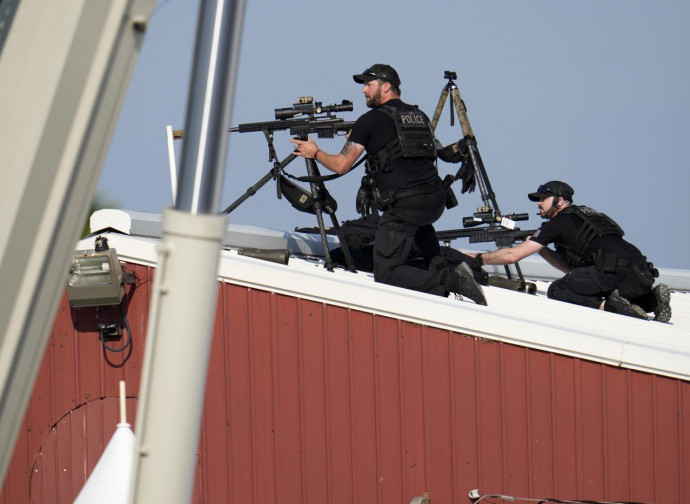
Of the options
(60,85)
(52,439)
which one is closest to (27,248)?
(60,85)

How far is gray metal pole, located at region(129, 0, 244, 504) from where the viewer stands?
190 cm

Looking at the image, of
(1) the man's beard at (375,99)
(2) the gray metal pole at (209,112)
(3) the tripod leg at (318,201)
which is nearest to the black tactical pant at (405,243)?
(3) the tripod leg at (318,201)

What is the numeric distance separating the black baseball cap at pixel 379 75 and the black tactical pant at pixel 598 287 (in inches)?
104

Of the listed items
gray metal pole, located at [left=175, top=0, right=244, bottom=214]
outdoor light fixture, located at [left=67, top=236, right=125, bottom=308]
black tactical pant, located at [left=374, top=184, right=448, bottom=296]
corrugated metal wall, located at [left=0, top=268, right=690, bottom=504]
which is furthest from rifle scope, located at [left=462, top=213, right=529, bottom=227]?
gray metal pole, located at [left=175, top=0, right=244, bottom=214]

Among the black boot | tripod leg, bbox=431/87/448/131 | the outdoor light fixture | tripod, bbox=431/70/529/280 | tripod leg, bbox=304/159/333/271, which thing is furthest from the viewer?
tripod leg, bbox=431/87/448/131

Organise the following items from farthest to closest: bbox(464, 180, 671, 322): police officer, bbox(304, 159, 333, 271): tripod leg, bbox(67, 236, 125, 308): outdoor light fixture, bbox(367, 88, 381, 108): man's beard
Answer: bbox(464, 180, 671, 322): police officer
bbox(304, 159, 333, 271): tripod leg
bbox(367, 88, 381, 108): man's beard
bbox(67, 236, 125, 308): outdoor light fixture

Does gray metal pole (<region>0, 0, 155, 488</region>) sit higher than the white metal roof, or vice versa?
the white metal roof

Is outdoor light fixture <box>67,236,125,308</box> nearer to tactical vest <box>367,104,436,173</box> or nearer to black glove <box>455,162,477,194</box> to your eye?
tactical vest <box>367,104,436,173</box>

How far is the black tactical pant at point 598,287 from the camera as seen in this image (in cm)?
962

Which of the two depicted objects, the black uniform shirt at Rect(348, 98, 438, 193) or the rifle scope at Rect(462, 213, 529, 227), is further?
the rifle scope at Rect(462, 213, 529, 227)

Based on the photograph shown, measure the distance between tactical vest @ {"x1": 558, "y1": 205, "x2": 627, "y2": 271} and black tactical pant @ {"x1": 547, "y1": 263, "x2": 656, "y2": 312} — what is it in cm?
12

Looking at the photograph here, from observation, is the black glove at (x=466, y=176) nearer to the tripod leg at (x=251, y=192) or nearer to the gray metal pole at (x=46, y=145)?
the tripod leg at (x=251, y=192)

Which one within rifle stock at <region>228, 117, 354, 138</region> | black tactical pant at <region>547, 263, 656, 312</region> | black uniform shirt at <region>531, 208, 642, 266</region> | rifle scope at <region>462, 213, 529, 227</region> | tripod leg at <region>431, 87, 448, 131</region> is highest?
tripod leg at <region>431, 87, 448, 131</region>

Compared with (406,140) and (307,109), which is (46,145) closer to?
(406,140)
